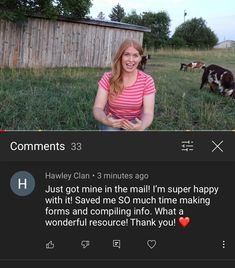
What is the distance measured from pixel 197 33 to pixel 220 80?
4019 centimetres

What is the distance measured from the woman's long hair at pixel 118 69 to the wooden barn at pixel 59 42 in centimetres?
1321

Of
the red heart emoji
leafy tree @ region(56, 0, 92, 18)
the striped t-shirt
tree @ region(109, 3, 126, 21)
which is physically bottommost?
the red heart emoji

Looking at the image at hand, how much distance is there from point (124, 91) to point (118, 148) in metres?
2.12

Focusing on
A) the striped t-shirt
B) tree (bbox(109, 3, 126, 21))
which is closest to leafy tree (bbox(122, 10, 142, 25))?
tree (bbox(109, 3, 126, 21))

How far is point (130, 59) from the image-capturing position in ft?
10.7

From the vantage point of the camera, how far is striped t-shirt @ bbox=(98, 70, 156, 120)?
336 cm

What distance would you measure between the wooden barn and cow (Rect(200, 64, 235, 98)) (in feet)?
23.8

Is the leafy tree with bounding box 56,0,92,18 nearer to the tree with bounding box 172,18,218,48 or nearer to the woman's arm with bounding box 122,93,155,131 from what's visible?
the woman's arm with bounding box 122,93,155,131

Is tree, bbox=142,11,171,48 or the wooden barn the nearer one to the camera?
the wooden barn

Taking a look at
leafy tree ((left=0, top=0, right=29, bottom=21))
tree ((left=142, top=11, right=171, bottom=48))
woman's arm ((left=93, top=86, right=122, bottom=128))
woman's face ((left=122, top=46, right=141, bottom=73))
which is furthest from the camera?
tree ((left=142, top=11, right=171, bottom=48))

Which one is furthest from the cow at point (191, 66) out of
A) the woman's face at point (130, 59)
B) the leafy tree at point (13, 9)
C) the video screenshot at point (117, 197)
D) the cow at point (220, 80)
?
the video screenshot at point (117, 197)

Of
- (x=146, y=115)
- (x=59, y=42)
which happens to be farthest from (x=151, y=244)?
(x=59, y=42)

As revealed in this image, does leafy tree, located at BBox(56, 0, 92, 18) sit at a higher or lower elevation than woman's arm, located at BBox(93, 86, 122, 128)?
higher

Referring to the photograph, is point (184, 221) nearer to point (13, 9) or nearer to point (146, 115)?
point (146, 115)
